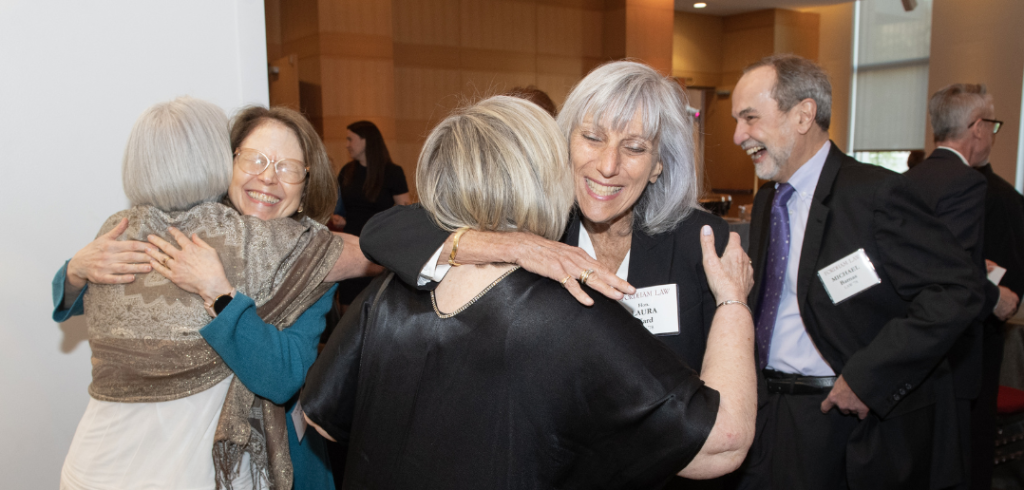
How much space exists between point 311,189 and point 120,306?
59cm

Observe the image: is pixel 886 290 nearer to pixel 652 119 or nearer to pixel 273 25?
pixel 652 119

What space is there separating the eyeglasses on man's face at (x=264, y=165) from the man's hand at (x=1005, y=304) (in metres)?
3.04

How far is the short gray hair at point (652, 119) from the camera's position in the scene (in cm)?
152

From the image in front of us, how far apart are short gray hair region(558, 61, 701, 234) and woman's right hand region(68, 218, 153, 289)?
1.06 metres

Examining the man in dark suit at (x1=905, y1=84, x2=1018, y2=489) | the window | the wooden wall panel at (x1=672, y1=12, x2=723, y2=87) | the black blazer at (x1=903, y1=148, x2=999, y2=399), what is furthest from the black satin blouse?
the wooden wall panel at (x1=672, y1=12, x2=723, y2=87)

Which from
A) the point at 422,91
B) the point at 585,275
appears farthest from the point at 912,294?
the point at 422,91

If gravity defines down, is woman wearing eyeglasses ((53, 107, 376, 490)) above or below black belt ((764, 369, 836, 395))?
above

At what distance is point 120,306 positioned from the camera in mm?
1433

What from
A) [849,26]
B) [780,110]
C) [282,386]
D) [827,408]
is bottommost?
[827,408]

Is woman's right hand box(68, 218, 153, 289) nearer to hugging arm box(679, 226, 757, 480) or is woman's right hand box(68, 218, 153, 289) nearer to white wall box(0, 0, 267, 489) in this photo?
white wall box(0, 0, 267, 489)

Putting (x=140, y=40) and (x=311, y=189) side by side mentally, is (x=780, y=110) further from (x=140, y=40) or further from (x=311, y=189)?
Result: (x=140, y=40)

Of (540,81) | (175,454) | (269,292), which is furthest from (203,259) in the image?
(540,81)

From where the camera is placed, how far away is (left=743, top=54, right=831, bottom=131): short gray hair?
2.06 metres

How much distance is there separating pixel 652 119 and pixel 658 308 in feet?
1.56
